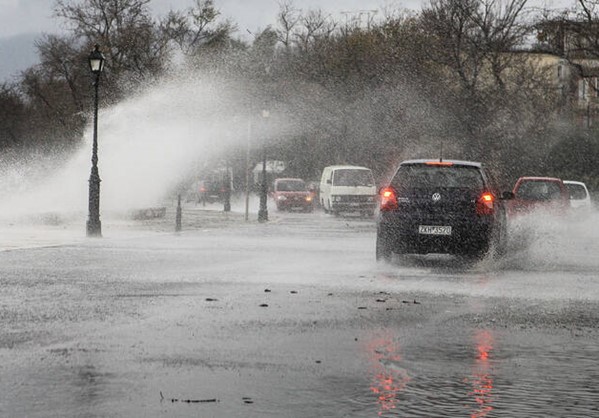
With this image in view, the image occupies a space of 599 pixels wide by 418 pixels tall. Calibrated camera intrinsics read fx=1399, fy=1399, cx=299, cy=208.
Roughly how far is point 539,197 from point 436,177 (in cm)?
1538

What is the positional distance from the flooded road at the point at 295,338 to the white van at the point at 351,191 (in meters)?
34.7

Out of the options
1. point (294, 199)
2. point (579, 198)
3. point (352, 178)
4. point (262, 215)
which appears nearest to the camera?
point (579, 198)

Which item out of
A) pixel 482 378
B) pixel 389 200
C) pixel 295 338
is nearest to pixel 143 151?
pixel 389 200

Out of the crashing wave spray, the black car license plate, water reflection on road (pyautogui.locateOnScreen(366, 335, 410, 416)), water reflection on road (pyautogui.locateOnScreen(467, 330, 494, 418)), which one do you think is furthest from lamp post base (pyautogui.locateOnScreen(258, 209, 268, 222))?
water reflection on road (pyautogui.locateOnScreen(366, 335, 410, 416))

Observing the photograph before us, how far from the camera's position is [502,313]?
1456 centimetres

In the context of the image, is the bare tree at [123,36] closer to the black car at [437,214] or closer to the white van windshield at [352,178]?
the white van windshield at [352,178]

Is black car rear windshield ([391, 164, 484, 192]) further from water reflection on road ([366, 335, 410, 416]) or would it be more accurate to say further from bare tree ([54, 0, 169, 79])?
bare tree ([54, 0, 169, 79])

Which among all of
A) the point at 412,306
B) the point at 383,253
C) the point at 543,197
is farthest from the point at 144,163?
the point at 412,306

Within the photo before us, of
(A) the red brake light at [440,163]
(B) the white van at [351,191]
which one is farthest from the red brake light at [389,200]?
(B) the white van at [351,191]

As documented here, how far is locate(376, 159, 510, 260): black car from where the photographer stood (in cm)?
2231

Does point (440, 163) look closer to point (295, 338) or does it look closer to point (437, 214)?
point (437, 214)

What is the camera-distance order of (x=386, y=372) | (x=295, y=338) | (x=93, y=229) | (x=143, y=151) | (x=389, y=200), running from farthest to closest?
(x=143, y=151) < (x=93, y=229) < (x=389, y=200) < (x=295, y=338) < (x=386, y=372)

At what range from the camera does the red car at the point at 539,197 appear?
37.2 meters

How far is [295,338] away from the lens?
12.0 m
